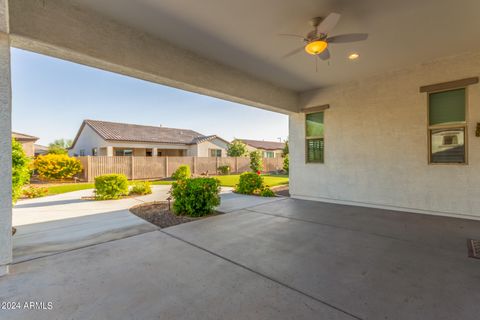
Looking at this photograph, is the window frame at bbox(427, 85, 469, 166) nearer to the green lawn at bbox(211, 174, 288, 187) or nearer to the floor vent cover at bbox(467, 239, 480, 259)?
the floor vent cover at bbox(467, 239, 480, 259)

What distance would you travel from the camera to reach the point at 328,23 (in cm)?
296

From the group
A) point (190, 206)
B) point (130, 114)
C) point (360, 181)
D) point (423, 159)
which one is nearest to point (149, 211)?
point (190, 206)

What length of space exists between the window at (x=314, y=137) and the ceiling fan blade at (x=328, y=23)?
4011mm

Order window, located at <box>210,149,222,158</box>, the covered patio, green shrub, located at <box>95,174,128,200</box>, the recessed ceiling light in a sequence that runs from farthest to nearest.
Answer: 1. window, located at <box>210,149,222,158</box>
2. green shrub, located at <box>95,174,128,200</box>
3. the recessed ceiling light
4. the covered patio

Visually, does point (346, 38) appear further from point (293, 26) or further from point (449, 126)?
point (449, 126)

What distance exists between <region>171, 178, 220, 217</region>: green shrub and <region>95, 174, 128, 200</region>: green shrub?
10.7 feet

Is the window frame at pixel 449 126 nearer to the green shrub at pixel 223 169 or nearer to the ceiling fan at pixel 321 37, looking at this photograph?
the ceiling fan at pixel 321 37

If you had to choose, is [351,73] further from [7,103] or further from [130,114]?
[130,114]

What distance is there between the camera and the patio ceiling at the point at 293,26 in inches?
118

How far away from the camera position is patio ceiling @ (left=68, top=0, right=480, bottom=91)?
9.86 feet

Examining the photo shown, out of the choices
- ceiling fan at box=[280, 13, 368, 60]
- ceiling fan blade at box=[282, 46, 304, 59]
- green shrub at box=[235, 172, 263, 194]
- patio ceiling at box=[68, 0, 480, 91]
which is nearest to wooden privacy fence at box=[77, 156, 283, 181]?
green shrub at box=[235, 172, 263, 194]

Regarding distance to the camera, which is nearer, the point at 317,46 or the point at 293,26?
the point at 317,46

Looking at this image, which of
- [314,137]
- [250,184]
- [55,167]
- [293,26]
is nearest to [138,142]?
[55,167]

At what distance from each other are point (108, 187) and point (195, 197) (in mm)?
3941
